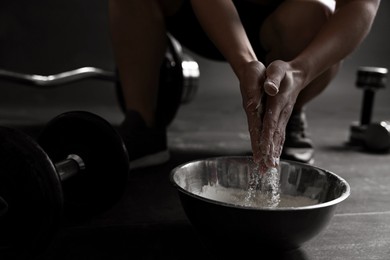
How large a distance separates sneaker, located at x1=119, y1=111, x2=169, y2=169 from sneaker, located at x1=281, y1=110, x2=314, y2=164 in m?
0.30

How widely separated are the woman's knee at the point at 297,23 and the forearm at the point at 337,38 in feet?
0.39

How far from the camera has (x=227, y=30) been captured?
80cm

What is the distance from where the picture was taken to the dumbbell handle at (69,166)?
77cm

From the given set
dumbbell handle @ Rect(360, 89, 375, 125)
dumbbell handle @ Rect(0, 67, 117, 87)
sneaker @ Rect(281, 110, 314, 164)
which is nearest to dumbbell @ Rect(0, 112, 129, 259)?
sneaker @ Rect(281, 110, 314, 164)

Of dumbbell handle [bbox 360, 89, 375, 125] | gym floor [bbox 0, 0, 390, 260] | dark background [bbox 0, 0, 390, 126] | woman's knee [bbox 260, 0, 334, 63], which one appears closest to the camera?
gym floor [bbox 0, 0, 390, 260]

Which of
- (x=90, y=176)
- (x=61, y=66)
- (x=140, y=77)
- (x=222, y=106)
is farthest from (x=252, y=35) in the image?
(x=61, y=66)

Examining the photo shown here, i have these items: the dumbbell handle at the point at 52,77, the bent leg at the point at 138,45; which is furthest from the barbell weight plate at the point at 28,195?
the dumbbell handle at the point at 52,77

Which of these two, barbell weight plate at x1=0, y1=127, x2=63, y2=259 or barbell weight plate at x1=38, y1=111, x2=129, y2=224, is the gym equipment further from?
barbell weight plate at x1=0, y1=127, x2=63, y2=259

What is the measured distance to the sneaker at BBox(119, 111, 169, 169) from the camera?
110 cm

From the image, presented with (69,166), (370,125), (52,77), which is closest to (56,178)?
(69,166)

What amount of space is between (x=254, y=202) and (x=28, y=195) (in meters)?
0.34

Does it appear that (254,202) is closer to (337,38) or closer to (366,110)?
(337,38)

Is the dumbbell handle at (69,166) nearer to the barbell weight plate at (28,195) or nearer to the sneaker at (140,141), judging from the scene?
the barbell weight plate at (28,195)

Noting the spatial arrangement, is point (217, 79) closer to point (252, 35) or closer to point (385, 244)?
point (252, 35)
